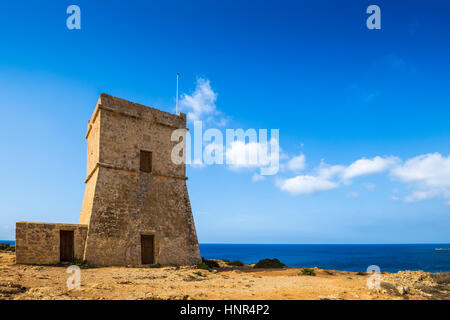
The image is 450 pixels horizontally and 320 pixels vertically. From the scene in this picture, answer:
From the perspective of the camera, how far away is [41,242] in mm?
14352

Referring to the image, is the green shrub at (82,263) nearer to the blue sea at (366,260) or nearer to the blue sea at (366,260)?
the blue sea at (366,260)

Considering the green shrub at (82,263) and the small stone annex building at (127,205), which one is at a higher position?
the small stone annex building at (127,205)

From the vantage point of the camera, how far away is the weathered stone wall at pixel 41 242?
547 inches

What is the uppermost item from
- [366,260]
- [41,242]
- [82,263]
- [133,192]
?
[133,192]

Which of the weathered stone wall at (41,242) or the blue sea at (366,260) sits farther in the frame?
the blue sea at (366,260)

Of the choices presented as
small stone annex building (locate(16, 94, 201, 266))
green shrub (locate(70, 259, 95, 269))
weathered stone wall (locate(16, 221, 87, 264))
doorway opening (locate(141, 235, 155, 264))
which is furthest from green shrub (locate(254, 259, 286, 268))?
weathered stone wall (locate(16, 221, 87, 264))

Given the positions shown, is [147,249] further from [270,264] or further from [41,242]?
[270,264]

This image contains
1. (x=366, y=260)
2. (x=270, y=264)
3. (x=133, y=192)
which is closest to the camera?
(x=133, y=192)

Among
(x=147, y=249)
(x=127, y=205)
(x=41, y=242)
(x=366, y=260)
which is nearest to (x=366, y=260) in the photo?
(x=366, y=260)

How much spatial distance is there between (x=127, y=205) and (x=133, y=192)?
83cm

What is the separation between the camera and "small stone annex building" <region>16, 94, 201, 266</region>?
14.9m

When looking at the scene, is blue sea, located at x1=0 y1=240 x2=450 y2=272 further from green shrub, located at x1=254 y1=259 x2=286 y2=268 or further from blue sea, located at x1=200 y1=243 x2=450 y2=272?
green shrub, located at x1=254 y1=259 x2=286 y2=268

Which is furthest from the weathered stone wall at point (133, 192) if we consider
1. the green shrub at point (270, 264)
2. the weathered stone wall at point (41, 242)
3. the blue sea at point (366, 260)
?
the blue sea at point (366, 260)
